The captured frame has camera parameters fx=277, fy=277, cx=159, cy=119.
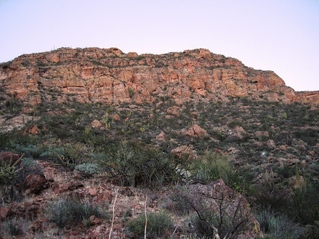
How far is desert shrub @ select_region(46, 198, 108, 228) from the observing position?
4113 mm

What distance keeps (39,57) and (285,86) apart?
30013mm

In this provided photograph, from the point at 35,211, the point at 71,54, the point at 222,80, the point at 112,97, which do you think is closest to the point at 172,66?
the point at 222,80

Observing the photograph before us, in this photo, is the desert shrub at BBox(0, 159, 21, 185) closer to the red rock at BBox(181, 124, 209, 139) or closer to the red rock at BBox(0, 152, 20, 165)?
the red rock at BBox(0, 152, 20, 165)

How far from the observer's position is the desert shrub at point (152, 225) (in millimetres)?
3936

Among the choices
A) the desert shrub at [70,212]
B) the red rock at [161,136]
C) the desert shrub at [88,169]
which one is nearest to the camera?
the desert shrub at [70,212]

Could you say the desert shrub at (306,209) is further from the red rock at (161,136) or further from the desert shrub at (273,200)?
the red rock at (161,136)

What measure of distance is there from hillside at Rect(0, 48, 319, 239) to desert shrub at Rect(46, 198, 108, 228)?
0.06 ft

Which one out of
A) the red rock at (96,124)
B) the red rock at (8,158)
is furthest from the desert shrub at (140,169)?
the red rock at (96,124)

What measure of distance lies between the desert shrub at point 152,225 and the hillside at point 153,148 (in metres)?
0.02

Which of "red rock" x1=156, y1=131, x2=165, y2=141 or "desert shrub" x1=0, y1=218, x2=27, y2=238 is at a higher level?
"desert shrub" x1=0, y1=218, x2=27, y2=238

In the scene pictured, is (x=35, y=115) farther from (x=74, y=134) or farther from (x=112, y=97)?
(x=112, y=97)

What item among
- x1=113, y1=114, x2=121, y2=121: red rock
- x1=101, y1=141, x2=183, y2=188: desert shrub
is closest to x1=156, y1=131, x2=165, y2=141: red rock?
x1=113, y1=114, x2=121, y2=121: red rock

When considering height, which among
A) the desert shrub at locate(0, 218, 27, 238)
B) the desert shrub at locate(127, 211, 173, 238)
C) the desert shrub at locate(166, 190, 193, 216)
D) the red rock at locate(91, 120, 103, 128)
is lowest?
the red rock at locate(91, 120, 103, 128)

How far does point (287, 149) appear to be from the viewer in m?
17.0
